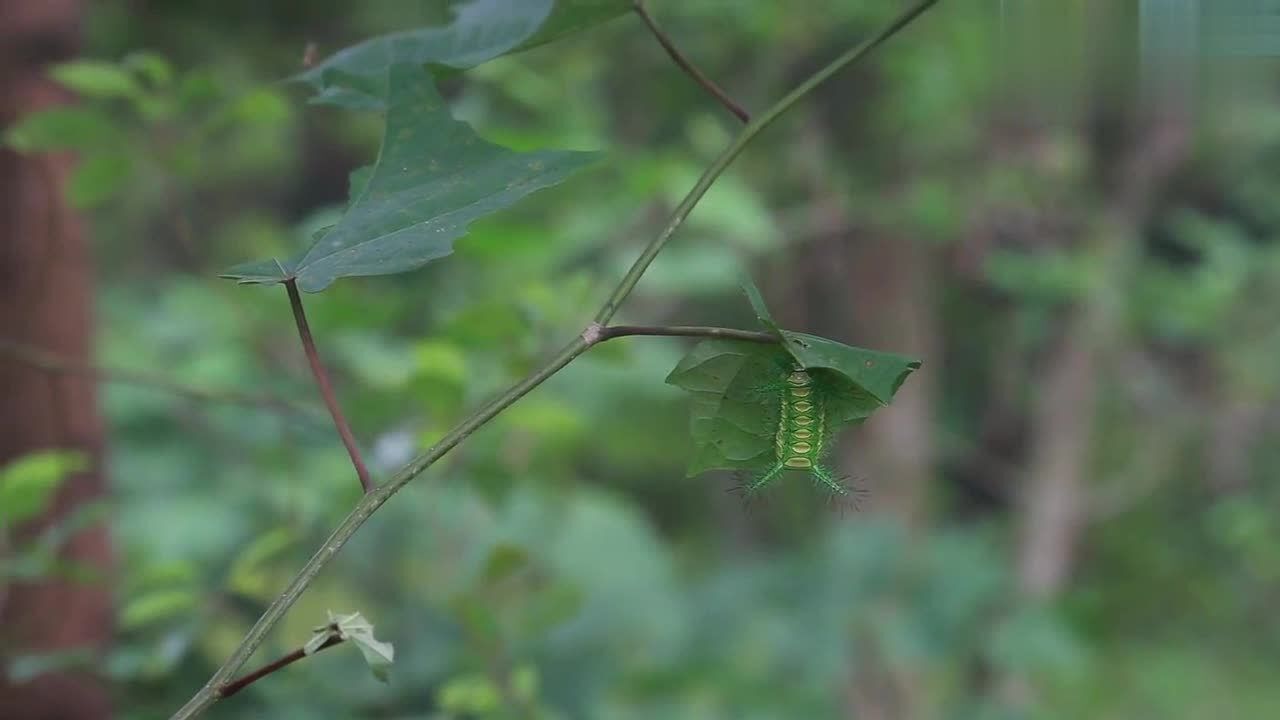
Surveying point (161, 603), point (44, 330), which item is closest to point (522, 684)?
point (161, 603)

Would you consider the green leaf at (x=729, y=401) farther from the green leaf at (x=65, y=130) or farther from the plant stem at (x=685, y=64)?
the green leaf at (x=65, y=130)

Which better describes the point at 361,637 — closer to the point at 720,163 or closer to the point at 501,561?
the point at 720,163

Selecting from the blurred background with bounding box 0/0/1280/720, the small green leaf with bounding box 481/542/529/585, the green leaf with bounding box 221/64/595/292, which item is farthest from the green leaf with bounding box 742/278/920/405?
the small green leaf with bounding box 481/542/529/585

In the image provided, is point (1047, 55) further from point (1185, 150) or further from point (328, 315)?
point (1185, 150)

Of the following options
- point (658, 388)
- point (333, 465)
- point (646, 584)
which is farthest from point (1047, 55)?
point (658, 388)

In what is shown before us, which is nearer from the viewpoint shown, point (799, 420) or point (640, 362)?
point (799, 420)

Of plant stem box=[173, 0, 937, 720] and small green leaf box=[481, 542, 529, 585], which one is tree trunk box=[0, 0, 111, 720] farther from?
plant stem box=[173, 0, 937, 720]
